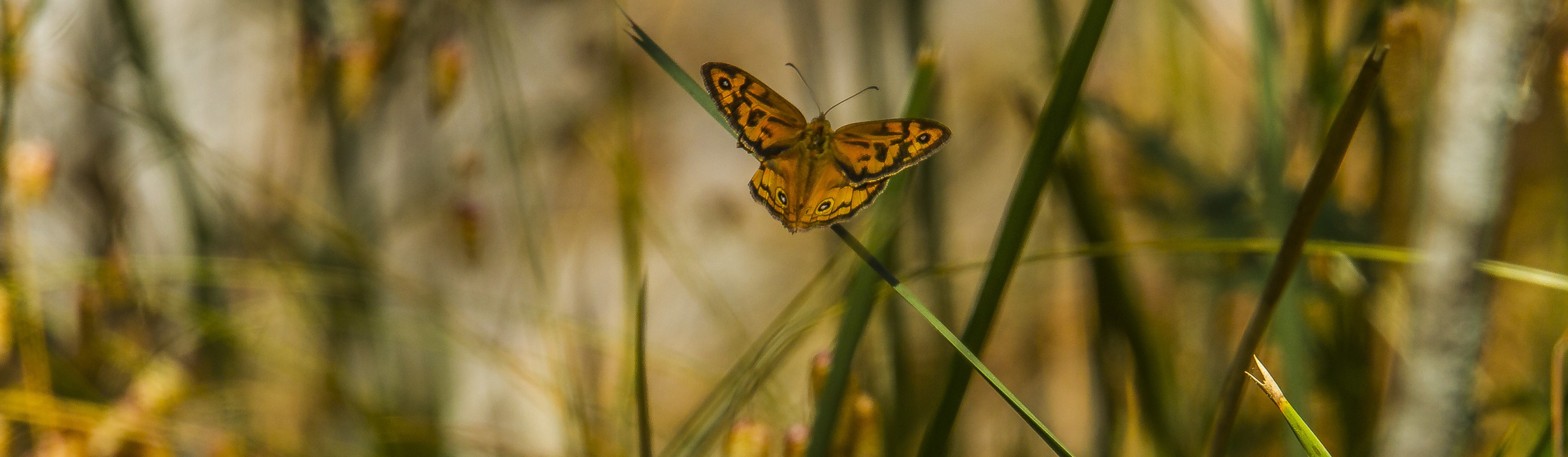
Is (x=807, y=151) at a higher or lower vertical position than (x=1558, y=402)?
higher

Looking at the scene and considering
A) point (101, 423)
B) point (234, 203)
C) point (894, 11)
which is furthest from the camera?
point (234, 203)

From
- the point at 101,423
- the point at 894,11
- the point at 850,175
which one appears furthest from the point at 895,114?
the point at 101,423

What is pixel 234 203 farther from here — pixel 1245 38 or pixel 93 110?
pixel 1245 38

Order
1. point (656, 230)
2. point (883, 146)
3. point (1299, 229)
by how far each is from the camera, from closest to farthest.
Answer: point (1299, 229), point (883, 146), point (656, 230)

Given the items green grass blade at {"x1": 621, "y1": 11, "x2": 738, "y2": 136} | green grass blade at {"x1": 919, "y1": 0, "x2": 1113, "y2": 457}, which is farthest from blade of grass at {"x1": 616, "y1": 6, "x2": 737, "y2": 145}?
green grass blade at {"x1": 919, "y1": 0, "x2": 1113, "y2": 457}

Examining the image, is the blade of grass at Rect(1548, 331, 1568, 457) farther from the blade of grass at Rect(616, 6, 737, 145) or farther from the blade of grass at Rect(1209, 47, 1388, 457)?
the blade of grass at Rect(616, 6, 737, 145)

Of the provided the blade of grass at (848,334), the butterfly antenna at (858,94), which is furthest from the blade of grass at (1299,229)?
the butterfly antenna at (858,94)

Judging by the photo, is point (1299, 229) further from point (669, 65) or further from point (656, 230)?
point (656, 230)

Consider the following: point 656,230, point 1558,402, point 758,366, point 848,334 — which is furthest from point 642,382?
point 656,230
